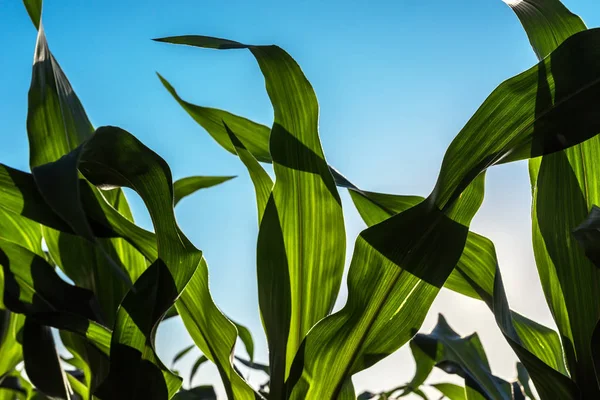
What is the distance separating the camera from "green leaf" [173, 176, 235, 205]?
0.69 m

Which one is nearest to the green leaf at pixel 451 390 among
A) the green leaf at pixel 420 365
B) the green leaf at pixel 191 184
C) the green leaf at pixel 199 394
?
the green leaf at pixel 420 365

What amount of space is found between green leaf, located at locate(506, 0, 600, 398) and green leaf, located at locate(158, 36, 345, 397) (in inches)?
6.6

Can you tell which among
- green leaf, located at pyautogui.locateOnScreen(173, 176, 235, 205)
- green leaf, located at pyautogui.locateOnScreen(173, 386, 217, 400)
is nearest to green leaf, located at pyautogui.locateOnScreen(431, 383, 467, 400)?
green leaf, located at pyautogui.locateOnScreen(173, 386, 217, 400)

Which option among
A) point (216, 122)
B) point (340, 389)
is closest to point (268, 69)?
point (216, 122)

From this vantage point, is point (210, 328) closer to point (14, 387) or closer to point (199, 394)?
point (199, 394)

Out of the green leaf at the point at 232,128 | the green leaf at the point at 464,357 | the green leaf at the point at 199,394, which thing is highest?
the green leaf at the point at 232,128

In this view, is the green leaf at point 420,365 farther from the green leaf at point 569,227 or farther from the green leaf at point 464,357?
the green leaf at point 569,227

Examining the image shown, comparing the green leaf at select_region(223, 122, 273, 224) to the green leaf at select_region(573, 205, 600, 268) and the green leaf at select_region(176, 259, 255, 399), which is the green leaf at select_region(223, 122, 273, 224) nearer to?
the green leaf at select_region(176, 259, 255, 399)

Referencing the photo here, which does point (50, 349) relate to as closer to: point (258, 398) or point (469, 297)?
point (258, 398)

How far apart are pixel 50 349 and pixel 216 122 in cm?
29

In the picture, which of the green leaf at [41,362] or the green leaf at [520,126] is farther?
the green leaf at [41,362]

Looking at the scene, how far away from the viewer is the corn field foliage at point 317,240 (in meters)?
0.35

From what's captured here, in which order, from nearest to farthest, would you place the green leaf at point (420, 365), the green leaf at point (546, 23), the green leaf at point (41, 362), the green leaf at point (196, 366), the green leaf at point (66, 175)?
the green leaf at point (66, 175) → the green leaf at point (546, 23) → the green leaf at point (41, 362) → the green leaf at point (420, 365) → the green leaf at point (196, 366)

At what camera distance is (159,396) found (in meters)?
0.42
